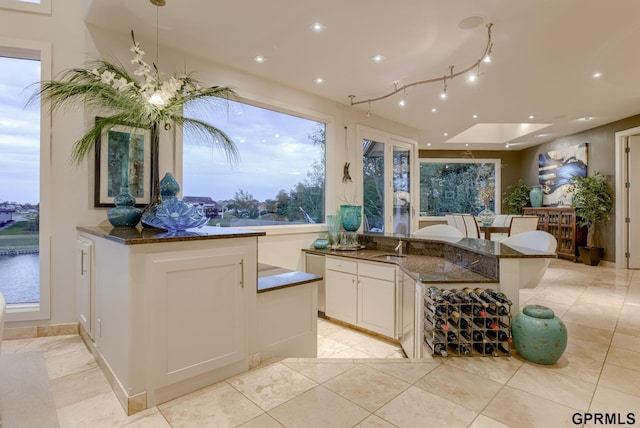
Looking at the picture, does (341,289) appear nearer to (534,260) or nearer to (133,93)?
(534,260)

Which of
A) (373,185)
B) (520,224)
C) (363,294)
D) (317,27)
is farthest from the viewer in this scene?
(520,224)

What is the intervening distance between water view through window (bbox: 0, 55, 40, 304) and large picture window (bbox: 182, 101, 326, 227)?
1.20 meters

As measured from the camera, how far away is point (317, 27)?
9.05ft

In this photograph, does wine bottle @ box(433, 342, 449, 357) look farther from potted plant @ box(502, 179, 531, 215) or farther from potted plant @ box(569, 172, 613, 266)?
potted plant @ box(502, 179, 531, 215)

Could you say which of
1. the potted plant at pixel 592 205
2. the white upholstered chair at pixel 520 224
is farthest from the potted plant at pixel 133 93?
the potted plant at pixel 592 205

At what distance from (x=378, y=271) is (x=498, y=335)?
1244 mm

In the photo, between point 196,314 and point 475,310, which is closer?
point 196,314

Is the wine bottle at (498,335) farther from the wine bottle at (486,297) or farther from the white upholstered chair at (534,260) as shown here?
the white upholstered chair at (534,260)

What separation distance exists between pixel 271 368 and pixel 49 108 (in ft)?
8.80

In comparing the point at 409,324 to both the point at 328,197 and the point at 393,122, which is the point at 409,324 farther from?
the point at 393,122

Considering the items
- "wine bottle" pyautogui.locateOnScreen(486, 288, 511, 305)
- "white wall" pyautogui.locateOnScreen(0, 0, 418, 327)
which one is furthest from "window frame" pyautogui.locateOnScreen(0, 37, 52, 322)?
"wine bottle" pyautogui.locateOnScreen(486, 288, 511, 305)

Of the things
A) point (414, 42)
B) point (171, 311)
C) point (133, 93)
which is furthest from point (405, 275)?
point (133, 93)

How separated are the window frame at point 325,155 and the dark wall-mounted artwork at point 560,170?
566cm

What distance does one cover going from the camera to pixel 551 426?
1503 millimetres
